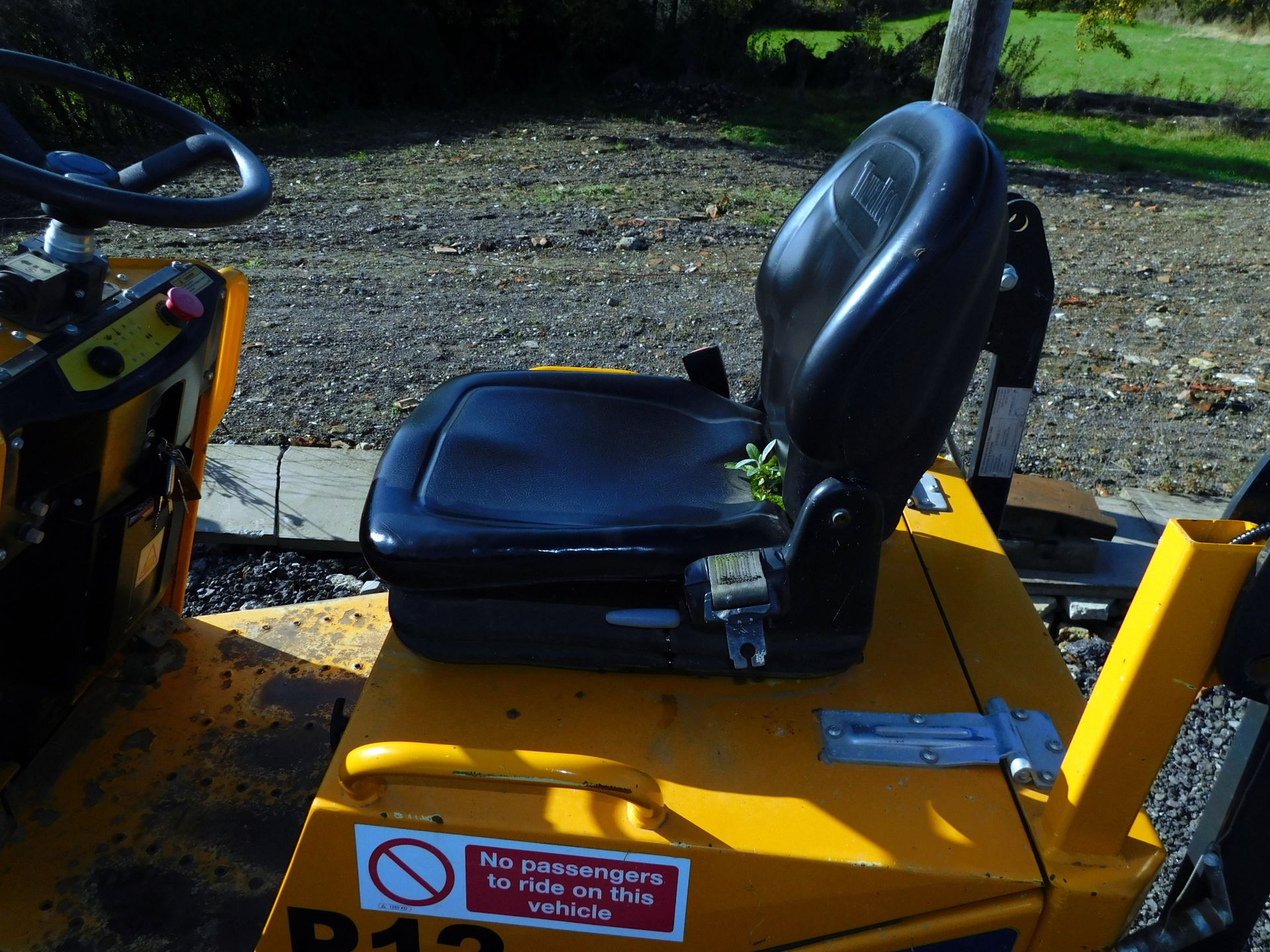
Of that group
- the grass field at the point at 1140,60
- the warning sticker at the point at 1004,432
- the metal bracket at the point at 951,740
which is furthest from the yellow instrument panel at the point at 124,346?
the grass field at the point at 1140,60

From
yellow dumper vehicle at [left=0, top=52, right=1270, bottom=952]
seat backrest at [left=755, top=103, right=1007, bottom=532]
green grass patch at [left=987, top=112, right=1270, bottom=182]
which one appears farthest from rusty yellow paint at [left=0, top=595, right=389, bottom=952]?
green grass patch at [left=987, top=112, right=1270, bottom=182]

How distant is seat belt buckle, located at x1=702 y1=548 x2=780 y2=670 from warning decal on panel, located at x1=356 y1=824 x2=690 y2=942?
283 millimetres

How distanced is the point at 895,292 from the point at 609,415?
0.75m

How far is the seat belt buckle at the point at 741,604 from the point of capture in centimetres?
132

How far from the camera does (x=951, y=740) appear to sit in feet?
4.36

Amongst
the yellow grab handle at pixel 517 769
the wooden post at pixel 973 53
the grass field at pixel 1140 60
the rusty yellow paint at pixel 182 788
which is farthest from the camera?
the grass field at pixel 1140 60

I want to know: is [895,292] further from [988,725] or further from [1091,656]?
[1091,656]

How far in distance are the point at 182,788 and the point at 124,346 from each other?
79 centimetres

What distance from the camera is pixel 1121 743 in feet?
3.68

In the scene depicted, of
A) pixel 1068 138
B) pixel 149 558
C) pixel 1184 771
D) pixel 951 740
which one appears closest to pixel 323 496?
pixel 149 558

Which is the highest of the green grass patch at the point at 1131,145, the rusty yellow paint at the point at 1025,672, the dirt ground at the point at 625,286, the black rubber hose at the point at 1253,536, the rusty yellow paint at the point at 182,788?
the black rubber hose at the point at 1253,536

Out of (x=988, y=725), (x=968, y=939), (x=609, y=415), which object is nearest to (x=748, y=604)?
(x=988, y=725)

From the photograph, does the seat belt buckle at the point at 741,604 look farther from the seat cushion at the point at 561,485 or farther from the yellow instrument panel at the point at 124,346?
the yellow instrument panel at the point at 124,346

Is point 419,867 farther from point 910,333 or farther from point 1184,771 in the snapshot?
point 1184,771
